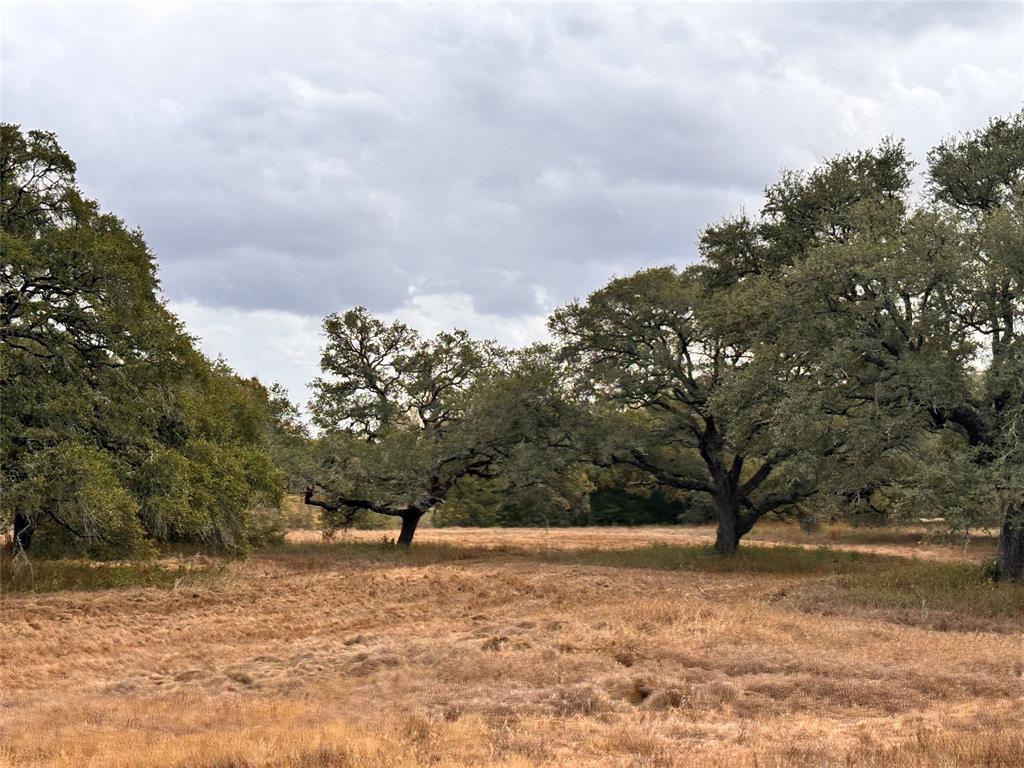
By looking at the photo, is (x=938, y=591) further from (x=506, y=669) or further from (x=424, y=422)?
(x=424, y=422)

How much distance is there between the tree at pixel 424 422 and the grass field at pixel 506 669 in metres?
8.45

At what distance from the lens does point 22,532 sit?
20.6 metres

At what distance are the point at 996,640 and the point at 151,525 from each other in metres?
19.4

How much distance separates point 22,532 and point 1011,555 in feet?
80.9

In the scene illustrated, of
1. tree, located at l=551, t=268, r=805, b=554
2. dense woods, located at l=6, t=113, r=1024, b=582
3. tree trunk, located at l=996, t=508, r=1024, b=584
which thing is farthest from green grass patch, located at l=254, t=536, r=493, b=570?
tree trunk, located at l=996, t=508, r=1024, b=584

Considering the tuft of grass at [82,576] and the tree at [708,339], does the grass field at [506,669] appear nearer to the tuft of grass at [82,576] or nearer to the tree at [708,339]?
the tuft of grass at [82,576]

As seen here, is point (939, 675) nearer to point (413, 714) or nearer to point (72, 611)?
point (413, 714)

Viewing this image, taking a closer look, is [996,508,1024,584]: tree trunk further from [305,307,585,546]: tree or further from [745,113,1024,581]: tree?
[305,307,585,546]: tree

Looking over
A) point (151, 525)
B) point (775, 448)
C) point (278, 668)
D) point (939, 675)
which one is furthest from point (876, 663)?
point (151, 525)

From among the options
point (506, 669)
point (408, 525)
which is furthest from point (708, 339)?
point (506, 669)

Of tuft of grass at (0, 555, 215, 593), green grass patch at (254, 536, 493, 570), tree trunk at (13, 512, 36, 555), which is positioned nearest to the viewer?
tree trunk at (13, 512, 36, 555)

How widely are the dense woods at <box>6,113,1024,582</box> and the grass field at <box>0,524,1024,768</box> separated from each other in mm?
2259

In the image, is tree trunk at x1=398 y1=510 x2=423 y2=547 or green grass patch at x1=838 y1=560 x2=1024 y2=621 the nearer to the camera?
green grass patch at x1=838 y1=560 x2=1024 y2=621

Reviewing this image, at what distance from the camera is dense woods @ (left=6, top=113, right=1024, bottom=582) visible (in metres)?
20.0
